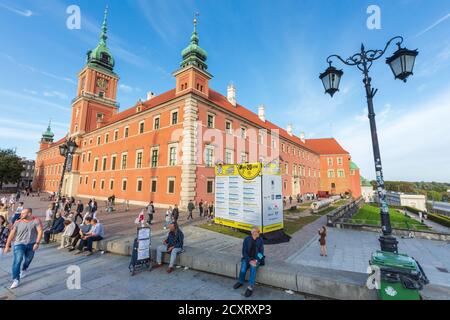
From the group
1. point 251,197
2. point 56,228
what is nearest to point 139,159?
point 56,228

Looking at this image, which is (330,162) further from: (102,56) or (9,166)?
(9,166)

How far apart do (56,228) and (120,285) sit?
7468 millimetres

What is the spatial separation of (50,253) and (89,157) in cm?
3511

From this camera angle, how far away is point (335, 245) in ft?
40.3

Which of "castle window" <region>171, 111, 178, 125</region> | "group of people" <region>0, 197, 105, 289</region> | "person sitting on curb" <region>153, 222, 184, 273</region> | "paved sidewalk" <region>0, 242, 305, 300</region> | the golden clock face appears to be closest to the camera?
"paved sidewalk" <region>0, 242, 305, 300</region>

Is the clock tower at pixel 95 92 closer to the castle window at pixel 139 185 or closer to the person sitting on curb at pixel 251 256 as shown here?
the castle window at pixel 139 185

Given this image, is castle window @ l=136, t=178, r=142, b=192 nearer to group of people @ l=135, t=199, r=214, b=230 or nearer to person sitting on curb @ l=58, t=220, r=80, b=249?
group of people @ l=135, t=199, r=214, b=230

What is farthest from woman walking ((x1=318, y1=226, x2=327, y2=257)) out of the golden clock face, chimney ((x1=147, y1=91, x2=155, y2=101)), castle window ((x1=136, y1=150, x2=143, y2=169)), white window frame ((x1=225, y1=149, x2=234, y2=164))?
the golden clock face

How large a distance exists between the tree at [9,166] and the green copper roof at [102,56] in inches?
1468

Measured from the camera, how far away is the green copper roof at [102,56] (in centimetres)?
4405

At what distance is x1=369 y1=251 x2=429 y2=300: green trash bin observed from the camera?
3.35 m

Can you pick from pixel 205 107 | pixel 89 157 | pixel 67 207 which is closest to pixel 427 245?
pixel 205 107

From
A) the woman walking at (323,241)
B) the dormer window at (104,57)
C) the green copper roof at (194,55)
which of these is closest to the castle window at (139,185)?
the green copper roof at (194,55)

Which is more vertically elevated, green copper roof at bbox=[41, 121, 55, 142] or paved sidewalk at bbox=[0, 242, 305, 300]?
green copper roof at bbox=[41, 121, 55, 142]
